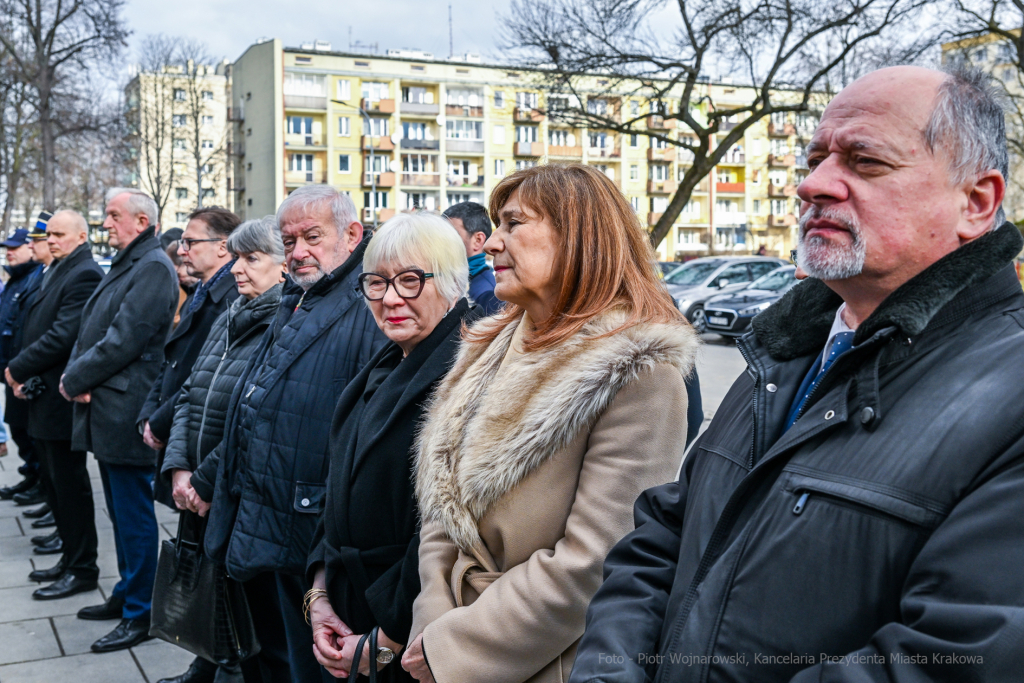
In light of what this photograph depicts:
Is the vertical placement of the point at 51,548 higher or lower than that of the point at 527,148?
lower

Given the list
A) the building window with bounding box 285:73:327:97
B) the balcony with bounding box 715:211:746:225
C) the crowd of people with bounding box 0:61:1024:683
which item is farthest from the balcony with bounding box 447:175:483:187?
the crowd of people with bounding box 0:61:1024:683

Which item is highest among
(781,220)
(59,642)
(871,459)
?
(781,220)

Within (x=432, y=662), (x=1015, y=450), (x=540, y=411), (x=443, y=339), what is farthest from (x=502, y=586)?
(x=1015, y=450)

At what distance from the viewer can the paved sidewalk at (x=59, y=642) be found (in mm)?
4309

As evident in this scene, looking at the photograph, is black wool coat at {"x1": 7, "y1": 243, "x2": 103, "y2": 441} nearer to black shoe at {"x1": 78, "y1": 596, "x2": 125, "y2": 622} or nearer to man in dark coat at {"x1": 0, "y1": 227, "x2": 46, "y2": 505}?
black shoe at {"x1": 78, "y1": 596, "x2": 125, "y2": 622}

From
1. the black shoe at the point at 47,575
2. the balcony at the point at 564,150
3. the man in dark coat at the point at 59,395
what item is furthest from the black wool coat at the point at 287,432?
the balcony at the point at 564,150

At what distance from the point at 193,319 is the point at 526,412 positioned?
3110 millimetres

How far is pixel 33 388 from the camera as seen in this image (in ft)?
19.1

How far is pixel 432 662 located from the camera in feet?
7.06

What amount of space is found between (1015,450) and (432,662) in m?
1.41

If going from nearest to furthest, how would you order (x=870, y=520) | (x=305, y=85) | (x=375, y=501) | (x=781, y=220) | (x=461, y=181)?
(x=870, y=520), (x=375, y=501), (x=305, y=85), (x=461, y=181), (x=781, y=220)

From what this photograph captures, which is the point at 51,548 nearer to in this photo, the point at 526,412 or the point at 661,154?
the point at 526,412

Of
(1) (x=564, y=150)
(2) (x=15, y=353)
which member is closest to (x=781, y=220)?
(1) (x=564, y=150)

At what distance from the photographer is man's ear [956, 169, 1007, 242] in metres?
1.62
